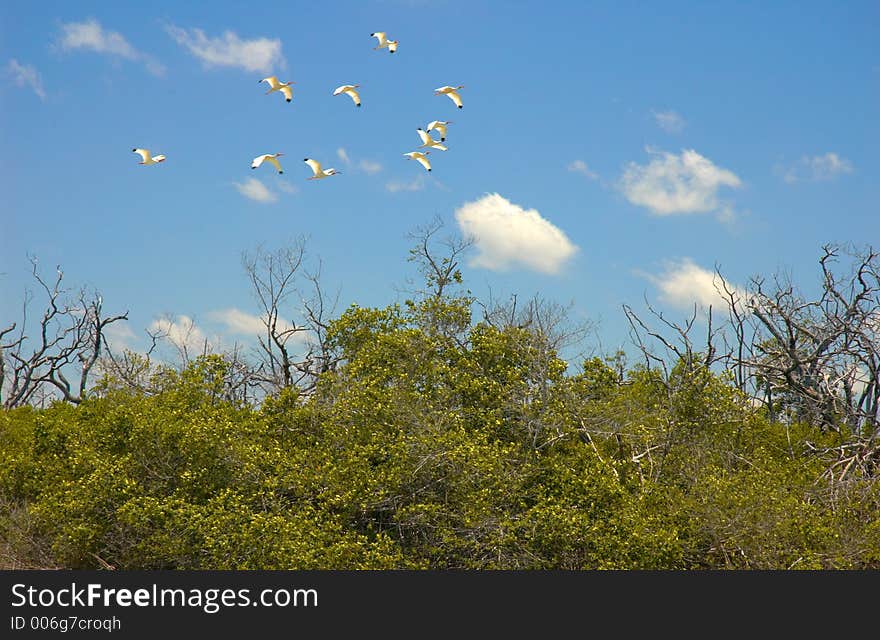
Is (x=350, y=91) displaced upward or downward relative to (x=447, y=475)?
upward

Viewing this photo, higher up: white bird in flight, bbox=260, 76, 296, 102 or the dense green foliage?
white bird in flight, bbox=260, 76, 296, 102

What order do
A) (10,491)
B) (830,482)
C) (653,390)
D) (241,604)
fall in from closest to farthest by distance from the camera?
(241,604), (830,482), (653,390), (10,491)

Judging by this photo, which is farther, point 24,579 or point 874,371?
point 874,371

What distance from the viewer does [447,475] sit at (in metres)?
13.8

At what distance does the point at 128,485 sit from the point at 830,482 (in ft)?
36.9

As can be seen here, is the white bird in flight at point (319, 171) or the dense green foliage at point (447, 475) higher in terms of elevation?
the white bird in flight at point (319, 171)

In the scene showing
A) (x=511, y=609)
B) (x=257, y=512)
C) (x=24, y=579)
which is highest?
(x=257, y=512)

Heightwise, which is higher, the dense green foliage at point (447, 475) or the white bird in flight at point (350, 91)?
the white bird in flight at point (350, 91)

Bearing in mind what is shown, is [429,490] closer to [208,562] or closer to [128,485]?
[208,562]

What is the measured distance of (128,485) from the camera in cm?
1424

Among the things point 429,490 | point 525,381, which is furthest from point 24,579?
point 525,381

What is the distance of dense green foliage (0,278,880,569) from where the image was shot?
13.3m

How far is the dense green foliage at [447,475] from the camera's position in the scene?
13.3m

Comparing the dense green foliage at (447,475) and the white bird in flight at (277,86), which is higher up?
the white bird in flight at (277,86)
